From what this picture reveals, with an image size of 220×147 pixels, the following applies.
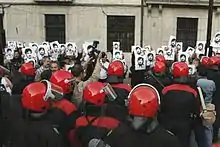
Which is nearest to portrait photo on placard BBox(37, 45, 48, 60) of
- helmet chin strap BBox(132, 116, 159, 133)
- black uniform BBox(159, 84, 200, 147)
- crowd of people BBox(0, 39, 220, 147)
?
crowd of people BBox(0, 39, 220, 147)

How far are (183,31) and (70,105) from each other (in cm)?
1517

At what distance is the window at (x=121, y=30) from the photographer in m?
18.8

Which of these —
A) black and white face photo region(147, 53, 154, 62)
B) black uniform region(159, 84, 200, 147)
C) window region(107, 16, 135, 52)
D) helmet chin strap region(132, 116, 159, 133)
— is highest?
window region(107, 16, 135, 52)

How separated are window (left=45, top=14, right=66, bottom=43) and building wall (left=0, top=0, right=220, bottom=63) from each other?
0.85ft

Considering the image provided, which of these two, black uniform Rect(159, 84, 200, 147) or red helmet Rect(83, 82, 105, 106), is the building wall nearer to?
black uniform Rect(159, 84, 200, 147)

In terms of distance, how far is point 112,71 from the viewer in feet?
18.0

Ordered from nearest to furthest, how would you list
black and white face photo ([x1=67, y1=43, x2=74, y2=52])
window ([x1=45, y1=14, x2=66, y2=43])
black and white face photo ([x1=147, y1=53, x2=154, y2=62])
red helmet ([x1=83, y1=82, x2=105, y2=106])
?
red helmet ([x1=83, y1=82, x2=105, y2=106]), black and white face photo ([x1=147, y1=53, x2=154, y2=62]), black and white face photo ([x1=67, y1=43, x2=74, y2=52]), window ([x1=45, y1=14, x2=66, y2=43])

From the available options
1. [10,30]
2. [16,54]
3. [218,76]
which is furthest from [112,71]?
[10,30]

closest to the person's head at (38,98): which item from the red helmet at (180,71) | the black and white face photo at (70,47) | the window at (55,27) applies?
the red helmet at (180,71)

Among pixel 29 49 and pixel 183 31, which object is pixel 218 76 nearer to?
pixel 29 49

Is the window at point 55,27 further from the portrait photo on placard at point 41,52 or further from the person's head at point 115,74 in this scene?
the person's head at point 115,74

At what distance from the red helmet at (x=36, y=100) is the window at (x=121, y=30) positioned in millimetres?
15239

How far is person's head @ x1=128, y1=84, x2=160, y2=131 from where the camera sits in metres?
3.15

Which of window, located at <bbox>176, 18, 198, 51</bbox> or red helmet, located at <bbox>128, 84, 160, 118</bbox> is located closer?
red helmet, located at <bbox>128, 84, 160, 118</bbox>
